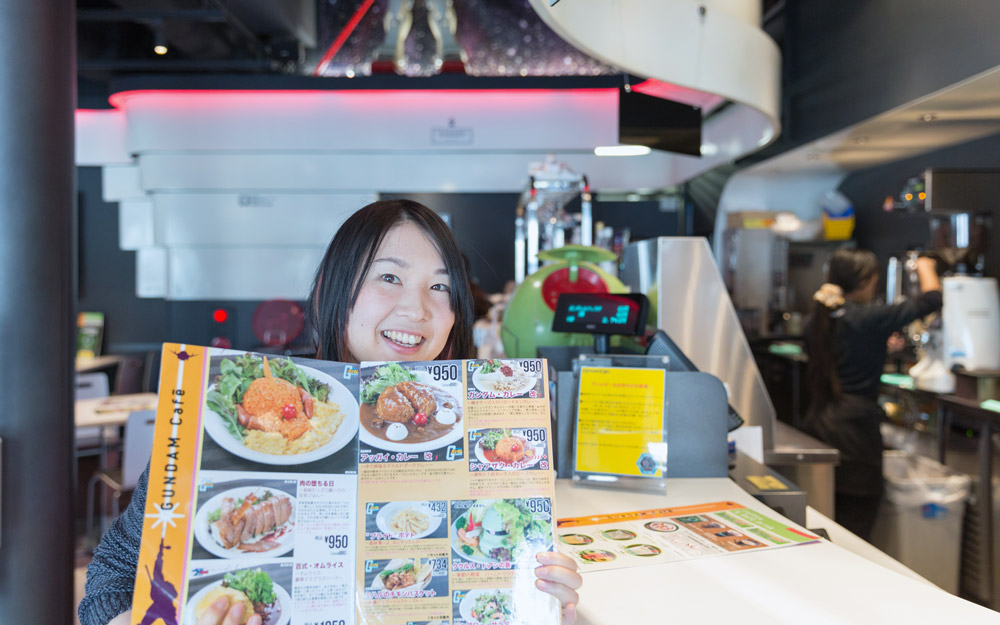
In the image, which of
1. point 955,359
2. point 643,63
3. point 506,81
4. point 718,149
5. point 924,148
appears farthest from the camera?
point 506,81

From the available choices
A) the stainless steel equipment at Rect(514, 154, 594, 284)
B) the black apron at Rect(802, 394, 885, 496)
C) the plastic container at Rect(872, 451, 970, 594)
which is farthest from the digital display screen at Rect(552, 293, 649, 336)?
the plastic container at Rect(872, 451, 970, 594)

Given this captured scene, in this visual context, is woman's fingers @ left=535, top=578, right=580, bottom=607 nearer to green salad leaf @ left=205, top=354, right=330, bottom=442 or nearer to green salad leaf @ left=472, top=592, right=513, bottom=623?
green salad leaf @ left=472, top=592, right=513, bottom=623

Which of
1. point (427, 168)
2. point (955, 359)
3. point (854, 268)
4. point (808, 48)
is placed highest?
point (808, 48)

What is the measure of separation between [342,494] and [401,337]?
34cm

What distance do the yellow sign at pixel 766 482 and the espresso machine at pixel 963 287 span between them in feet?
7.15

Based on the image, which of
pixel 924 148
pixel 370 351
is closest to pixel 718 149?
pixel 924 148

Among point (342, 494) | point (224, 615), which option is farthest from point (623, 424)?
point (224, 615)

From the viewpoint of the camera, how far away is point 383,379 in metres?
0.83

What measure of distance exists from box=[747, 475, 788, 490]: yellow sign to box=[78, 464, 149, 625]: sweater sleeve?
1.26 m

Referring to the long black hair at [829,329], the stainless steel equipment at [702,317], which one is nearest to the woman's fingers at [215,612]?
the stainless steel equipment at [702,317]

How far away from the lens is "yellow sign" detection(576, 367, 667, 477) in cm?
147

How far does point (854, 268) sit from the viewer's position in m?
3.26

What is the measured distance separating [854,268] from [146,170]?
5.47m

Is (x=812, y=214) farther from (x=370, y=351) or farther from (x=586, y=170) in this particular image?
(x=370, y=351)
